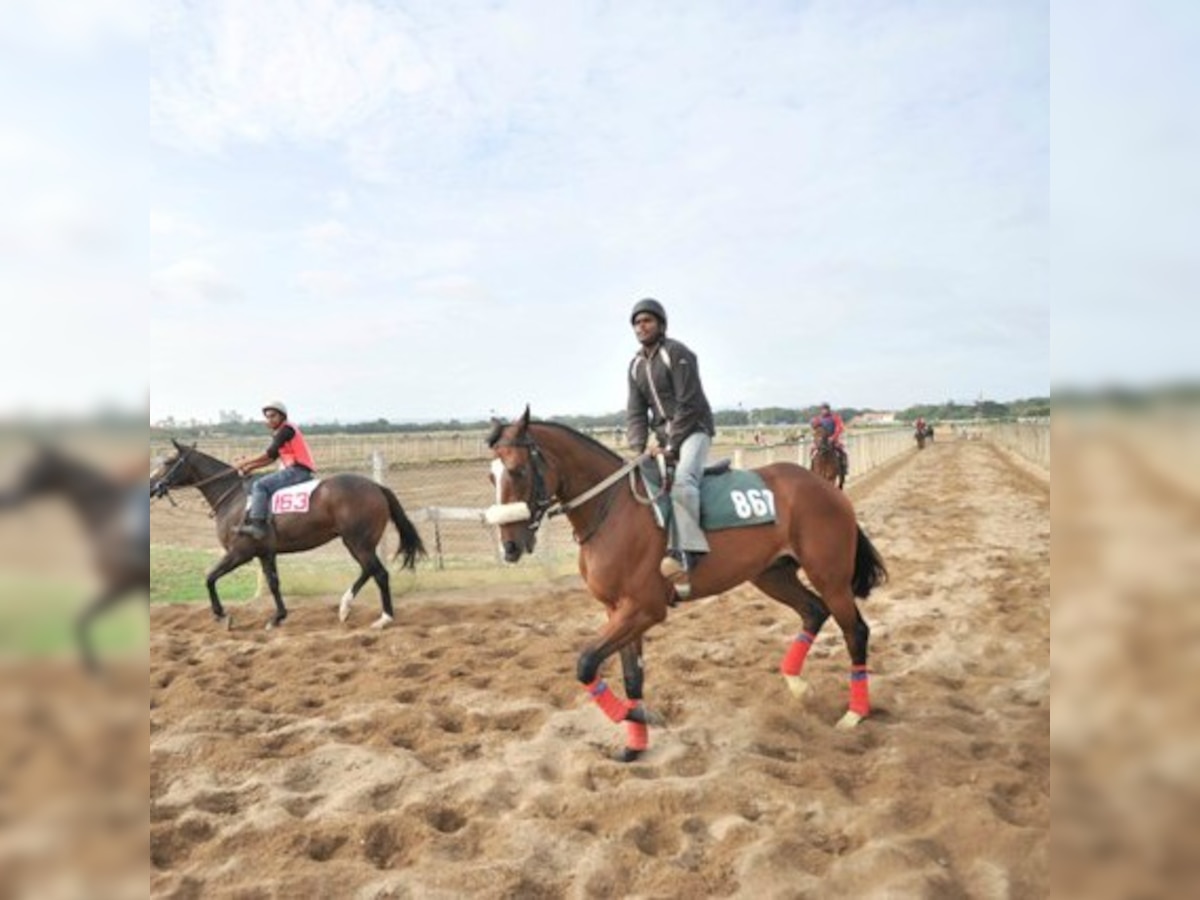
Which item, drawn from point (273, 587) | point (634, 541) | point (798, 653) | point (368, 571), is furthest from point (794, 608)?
point (273, 587)

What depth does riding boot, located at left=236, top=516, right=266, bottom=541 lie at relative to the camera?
8.03 meters

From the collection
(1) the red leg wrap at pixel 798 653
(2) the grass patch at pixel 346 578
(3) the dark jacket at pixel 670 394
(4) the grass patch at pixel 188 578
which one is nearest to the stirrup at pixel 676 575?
(3) the dark jacket at pixel 670 394

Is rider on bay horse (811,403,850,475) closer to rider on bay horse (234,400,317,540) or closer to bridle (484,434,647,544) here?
rider on bay horse (234,400,317,540)

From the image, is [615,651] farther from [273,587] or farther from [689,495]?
[273,587]

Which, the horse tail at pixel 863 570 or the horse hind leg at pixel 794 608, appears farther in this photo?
the horse tail at pixel 863 570

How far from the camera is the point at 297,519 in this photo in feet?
26.9

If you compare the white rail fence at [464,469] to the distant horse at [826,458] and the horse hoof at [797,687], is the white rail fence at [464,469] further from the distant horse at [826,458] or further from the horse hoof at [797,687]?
the horse hoof at [797,687]

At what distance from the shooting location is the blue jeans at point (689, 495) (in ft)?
15.1

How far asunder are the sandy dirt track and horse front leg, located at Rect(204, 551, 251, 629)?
0.34m

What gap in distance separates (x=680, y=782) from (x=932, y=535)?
9716 mm

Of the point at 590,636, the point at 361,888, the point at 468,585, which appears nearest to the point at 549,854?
the point at 361,888

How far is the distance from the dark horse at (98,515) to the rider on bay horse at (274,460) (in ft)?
25.8

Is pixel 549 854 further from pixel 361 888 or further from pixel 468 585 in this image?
pixel 468 585

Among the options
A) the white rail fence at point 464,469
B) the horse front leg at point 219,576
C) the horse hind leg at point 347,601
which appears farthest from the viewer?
the white rail fence at point 464,469
